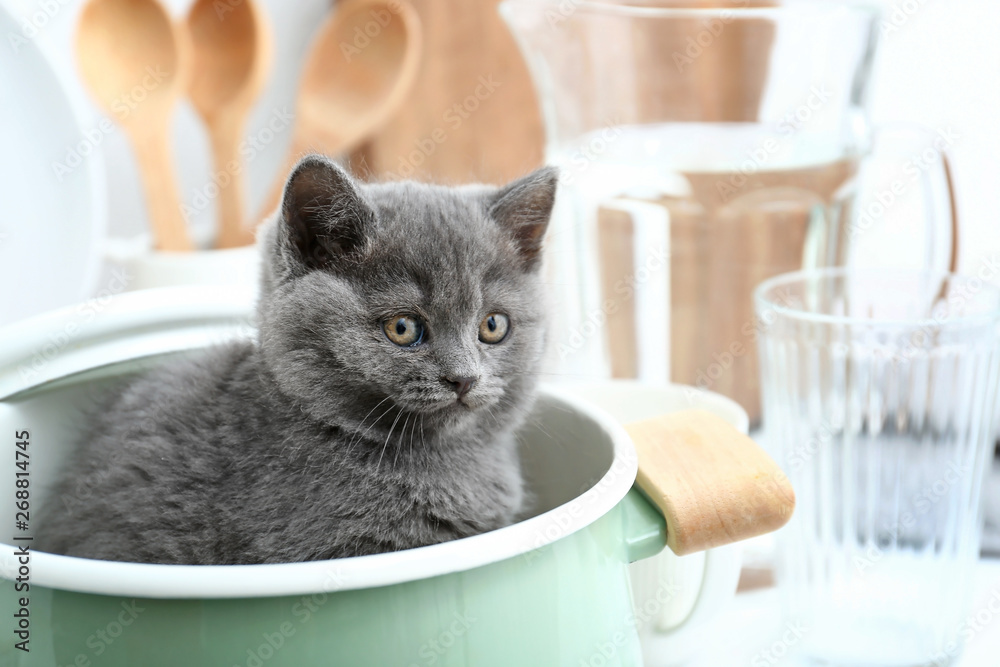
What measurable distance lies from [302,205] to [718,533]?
0.97ft

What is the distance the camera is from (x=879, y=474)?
75cm

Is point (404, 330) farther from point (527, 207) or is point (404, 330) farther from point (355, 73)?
point (355, 73)

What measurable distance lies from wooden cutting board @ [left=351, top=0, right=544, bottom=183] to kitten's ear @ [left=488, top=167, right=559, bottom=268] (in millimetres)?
569

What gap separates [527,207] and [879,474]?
0.40 meters

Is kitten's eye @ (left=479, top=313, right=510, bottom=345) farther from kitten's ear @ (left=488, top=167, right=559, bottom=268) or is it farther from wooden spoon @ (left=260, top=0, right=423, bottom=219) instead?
wooden spoon @ (left=260, top=0, right=423, bottom=219)

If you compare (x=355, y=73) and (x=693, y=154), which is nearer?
(x=693, y=154)

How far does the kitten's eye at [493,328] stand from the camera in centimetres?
55

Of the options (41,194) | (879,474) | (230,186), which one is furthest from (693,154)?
(41,194)

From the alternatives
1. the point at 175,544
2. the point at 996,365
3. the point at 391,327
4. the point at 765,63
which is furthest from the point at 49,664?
the point at 765,63

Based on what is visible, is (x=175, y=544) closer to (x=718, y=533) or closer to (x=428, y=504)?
(x=428, y=504)

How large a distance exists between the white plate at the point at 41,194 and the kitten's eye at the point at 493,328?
451 mm

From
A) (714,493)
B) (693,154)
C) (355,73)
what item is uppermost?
(355,73)

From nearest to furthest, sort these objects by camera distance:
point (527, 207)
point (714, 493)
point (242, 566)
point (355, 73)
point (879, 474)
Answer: point (242, 566), point (714, 493), point (527, 207), point (879, 474), point (355, 73)

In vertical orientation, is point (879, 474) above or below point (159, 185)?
below
